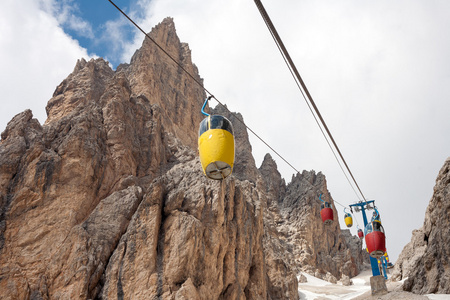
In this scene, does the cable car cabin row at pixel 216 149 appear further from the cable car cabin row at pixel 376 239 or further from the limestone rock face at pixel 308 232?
the limestone rock face at pixel 308 232

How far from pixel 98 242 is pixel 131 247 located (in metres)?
2.06

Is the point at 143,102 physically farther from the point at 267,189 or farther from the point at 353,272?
the point at 353,272

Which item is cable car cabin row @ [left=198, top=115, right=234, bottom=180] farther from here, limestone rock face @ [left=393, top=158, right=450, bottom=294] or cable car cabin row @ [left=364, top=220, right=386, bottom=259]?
limestone rock face @ [left=393, top=158, right=450, bottom=294]

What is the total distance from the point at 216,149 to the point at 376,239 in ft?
42.4

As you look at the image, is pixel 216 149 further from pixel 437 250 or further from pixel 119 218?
pixel 437 250

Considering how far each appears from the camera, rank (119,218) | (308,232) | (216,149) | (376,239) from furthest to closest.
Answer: (308,232)
(119,218)
(376,239)
(216,149)

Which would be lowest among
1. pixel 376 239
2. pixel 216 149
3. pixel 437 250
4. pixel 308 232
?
pixel 437 250

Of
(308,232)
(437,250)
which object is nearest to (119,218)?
(437,250)

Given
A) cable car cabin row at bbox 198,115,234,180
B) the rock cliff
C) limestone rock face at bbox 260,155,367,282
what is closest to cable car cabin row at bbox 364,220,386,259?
the rock cliff

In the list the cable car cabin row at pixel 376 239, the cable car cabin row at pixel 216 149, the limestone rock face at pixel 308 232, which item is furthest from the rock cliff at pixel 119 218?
the limestone rock face at pixel 308 232

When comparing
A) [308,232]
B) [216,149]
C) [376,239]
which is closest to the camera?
[216,149]

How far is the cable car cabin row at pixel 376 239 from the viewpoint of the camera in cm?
1644

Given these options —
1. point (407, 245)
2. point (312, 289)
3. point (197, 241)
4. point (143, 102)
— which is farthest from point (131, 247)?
point (407, 245)

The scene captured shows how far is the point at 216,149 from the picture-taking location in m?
7.57
